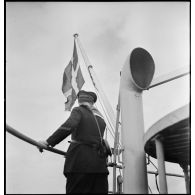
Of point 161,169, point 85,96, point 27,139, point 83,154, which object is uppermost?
point 85,96

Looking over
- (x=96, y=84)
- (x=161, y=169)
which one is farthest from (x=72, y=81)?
(x=161, y=169)

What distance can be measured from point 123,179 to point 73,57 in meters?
2.23

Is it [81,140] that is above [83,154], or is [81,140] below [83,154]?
above

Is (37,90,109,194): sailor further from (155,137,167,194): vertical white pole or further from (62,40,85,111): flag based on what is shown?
(62,40,85,111): flag

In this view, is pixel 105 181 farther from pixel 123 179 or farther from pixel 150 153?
pixel 150 153

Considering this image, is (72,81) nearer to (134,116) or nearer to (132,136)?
(134,116)

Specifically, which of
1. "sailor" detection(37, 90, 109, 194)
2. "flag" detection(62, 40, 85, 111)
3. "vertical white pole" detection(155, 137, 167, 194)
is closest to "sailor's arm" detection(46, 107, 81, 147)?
"sailor" detection(37, 90, 109, 194)

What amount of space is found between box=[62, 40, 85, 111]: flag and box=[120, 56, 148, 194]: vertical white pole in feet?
2.76

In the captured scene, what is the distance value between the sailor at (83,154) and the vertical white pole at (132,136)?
0.84 feet

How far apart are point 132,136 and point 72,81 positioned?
147 cm

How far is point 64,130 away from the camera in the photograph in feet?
10.4

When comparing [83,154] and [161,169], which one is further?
[83,154]
